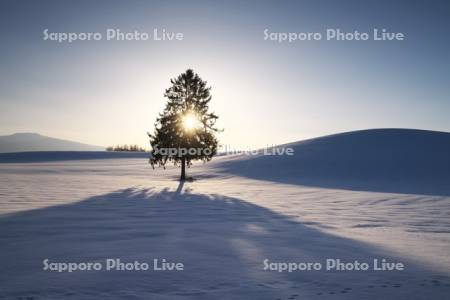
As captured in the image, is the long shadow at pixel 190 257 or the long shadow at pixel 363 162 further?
the long shadow at pixel 363 162

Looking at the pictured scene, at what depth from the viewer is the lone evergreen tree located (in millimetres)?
32000

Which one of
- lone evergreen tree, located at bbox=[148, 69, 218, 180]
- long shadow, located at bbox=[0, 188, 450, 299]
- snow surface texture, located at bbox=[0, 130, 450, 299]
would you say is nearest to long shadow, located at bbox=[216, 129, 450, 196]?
lone evergreen tree, located at bbox=[148, 69, 218, 180]

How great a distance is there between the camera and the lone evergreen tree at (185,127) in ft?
105

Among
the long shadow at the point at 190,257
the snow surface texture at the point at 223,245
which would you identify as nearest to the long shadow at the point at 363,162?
the snow surface texture at the point at 223,245

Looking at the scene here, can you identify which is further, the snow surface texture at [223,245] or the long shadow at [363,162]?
the long shadow at [363,162]

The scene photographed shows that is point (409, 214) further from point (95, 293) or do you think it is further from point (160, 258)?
Answer: point (95, 293)

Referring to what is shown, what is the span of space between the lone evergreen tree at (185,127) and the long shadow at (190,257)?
67.0 ft

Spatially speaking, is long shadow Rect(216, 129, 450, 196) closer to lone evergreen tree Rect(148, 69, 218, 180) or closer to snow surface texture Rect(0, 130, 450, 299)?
lone evergreen tree Rect(148, 69, 218, 180)

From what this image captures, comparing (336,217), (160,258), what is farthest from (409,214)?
(160,258)

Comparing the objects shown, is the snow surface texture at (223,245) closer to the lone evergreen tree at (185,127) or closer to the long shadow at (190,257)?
the long shadow at (190,257)

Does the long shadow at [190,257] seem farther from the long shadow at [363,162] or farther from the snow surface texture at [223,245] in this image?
the long shadow at [363,162]

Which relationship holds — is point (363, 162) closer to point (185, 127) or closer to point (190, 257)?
point (185, 127)

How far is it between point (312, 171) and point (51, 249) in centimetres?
3221

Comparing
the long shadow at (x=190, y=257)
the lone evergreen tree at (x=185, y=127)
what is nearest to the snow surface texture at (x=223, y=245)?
the long shadow at (x=190, y=257)
